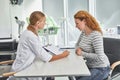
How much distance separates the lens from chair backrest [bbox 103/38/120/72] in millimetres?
3040

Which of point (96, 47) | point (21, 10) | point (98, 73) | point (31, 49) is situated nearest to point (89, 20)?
point (96, 47)

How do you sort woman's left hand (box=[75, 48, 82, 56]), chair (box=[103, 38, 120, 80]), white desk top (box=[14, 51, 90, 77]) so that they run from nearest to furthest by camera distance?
1. white desk top (box=[14, 51, 90, 77])
2. woman's left hand (box=[75, 48, 82, 56])
3. chair (box=[103, 38, 120, 80])

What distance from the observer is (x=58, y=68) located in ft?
7.22

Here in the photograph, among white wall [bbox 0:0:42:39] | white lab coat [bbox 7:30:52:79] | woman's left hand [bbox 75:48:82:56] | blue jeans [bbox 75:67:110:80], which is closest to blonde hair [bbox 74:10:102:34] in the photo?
woman's left hand [bbox 75:48:82:56]

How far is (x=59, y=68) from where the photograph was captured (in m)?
2.20

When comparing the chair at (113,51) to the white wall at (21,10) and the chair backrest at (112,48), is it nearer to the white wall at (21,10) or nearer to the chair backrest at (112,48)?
the chair backrest at (112,48)

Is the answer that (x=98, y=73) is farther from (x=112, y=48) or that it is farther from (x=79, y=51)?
(x=112, y=48)

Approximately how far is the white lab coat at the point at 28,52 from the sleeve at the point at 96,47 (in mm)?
457

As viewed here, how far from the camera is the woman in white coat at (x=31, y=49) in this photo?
2469 mm

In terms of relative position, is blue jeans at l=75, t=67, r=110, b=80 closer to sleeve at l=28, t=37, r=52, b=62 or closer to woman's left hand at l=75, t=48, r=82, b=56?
woman's left hand at l=75, t=48, r=82, b=56

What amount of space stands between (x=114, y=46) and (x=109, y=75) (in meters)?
0.49

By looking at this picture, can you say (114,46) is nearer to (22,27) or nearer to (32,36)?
(32,36)

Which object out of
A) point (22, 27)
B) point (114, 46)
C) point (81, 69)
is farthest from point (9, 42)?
point (81, 69)

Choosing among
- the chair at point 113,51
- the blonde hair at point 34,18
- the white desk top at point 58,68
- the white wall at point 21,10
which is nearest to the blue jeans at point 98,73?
the white desk top at point 58,68
